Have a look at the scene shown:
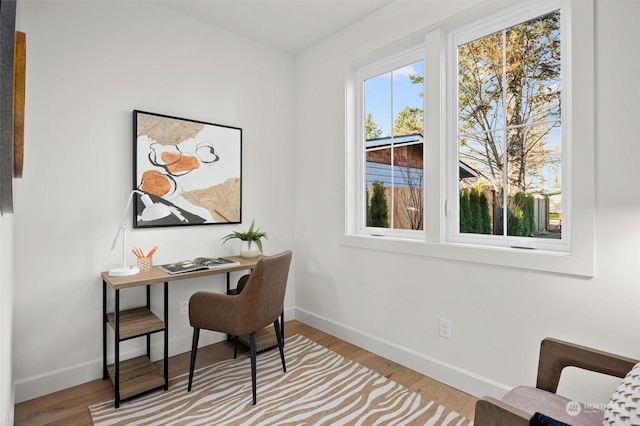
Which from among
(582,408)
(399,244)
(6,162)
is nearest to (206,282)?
(399,244)

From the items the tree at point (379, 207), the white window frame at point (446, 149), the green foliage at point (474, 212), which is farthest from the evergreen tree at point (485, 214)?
the tree at point (379, 207)

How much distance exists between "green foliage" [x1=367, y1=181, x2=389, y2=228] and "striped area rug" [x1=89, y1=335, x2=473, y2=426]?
1087mm

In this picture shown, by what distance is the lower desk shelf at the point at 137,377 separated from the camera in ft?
6.65

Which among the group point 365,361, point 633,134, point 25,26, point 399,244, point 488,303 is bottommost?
point 365,361

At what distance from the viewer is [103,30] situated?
89.8 inches

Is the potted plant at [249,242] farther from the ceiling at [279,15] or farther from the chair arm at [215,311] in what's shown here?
the ceiling at [279,15]

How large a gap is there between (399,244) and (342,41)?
176cm

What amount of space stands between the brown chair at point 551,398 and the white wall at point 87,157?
2.24 metres

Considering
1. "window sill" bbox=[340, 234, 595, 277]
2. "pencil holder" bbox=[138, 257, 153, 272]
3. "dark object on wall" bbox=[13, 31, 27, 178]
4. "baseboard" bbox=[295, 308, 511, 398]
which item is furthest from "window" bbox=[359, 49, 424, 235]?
"dark object on wall" bbox=[13, 31, 27, 178]

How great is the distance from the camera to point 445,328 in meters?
2.20

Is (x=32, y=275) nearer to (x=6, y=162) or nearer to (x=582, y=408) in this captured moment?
(x=6, y=162)

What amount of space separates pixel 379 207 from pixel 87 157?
2.11 metres

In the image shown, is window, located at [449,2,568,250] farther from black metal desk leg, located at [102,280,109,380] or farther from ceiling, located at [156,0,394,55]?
black metal desk leg, located at [102,280,109,380]

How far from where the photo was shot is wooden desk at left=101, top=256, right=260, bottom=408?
77.9 inches
